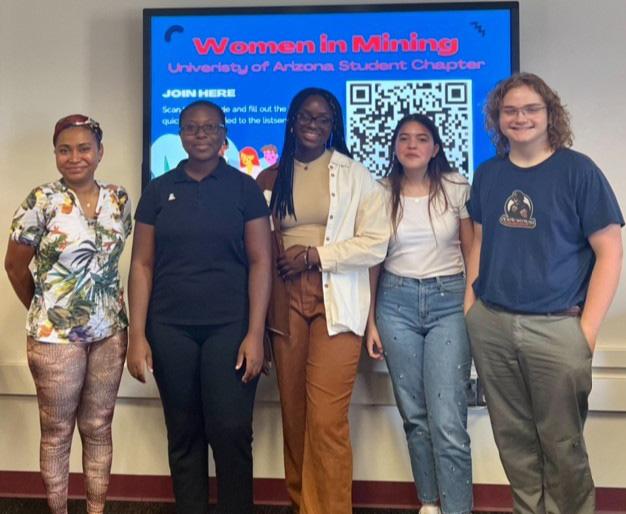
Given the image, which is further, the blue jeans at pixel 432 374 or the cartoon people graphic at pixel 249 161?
the cartoon people graphic at pixel 249 161

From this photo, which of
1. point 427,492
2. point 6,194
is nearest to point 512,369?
point 427,492

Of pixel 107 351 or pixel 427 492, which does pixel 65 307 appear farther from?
pixel 427 492

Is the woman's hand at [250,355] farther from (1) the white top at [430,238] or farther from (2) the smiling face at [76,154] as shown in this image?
(2) the smiling face at [76,154]

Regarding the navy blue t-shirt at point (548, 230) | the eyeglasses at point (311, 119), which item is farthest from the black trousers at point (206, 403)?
the navy blue t-shirt at point (548, 230)

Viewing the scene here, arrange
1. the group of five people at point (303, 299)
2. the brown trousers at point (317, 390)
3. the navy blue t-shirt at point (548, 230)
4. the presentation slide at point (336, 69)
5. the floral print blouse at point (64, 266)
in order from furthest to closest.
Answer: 1. the presentation slide at point (336, 69)
2. the brown trousers at point (317, 390)
3. the floral print blouse at point (64, 266)
4. the group of five people at point (303, 299)
5. the navy blue t-shirt at point (548, 230)

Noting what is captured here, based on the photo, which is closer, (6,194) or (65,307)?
(65,307)

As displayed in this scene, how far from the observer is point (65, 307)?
196 cm

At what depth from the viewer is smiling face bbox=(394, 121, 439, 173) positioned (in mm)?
2109

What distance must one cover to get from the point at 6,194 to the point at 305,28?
1417 millimetres

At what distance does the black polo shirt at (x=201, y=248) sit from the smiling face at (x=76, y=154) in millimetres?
231

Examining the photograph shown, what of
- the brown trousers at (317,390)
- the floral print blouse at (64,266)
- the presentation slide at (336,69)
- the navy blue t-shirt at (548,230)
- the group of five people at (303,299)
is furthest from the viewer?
the presentation slide at (336,69)

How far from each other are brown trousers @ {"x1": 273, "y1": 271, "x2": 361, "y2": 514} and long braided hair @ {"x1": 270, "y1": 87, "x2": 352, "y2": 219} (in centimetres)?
25

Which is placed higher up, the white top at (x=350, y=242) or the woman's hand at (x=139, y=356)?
the white top at (x=350, y=242)

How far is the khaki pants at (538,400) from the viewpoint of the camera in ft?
5.71
